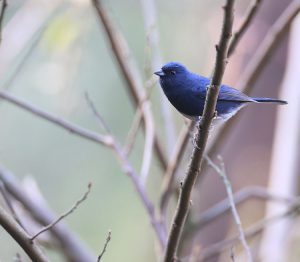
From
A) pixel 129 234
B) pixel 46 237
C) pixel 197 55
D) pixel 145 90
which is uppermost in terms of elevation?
pixel 197 55

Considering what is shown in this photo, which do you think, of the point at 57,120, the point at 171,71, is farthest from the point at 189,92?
the point at 57,120

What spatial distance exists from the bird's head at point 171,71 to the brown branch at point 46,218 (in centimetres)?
117

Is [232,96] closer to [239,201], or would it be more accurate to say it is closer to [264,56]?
[264,56]

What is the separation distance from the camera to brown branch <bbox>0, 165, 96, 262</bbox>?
3836 millimetres

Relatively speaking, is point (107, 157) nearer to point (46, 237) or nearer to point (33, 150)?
point (33, 150)

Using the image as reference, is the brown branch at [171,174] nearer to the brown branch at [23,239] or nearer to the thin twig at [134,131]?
A: the thin twig at [134,131]

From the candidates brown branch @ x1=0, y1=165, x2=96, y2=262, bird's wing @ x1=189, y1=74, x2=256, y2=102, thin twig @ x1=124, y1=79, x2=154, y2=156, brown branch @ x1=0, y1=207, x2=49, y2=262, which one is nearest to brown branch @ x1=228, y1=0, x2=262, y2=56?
bird's wing @ x1=189, y1=74, x2=256, y2=102

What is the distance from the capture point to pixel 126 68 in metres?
4.11

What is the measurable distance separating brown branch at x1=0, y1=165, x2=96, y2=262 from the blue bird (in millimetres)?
1132

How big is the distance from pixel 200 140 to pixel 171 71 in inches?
53.2

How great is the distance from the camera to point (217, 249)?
4.30 meters

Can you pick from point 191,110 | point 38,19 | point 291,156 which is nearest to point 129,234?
point 291,156

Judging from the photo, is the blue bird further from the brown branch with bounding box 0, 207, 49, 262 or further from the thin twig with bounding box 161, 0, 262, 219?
the brown branch with bounding box 0, 207, 49, 262

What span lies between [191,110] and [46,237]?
1.58 m
